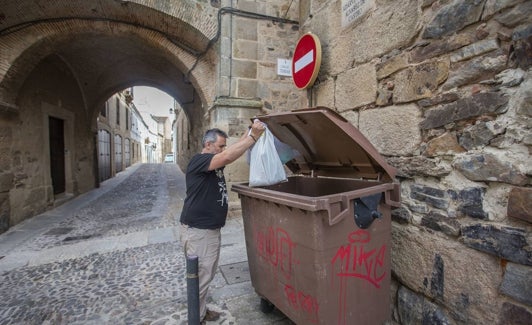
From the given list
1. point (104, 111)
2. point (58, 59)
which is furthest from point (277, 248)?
point (104, 111)

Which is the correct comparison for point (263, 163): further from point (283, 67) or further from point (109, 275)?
point (283, 67)

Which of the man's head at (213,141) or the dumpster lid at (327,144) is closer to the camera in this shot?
the dumpster lid at (327,144)

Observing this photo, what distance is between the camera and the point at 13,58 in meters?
4.36

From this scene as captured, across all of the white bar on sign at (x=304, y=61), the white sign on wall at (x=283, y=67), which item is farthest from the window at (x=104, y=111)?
the white bar on sign at (x=304, y=61)

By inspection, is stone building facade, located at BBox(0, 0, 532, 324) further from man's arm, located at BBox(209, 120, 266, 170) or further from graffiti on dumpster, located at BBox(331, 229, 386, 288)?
man's arm, located at BBox(209, 120, 266, 170)

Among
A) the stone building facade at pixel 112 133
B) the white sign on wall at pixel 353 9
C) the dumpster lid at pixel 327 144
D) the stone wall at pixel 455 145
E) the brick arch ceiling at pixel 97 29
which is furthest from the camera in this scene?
the stone building facade at pixel 112 133

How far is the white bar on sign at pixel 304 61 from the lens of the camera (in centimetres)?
311

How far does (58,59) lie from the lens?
6773mm

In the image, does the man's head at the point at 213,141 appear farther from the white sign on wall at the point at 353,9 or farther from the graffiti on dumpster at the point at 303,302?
the white sign on wall at the point at 353,9

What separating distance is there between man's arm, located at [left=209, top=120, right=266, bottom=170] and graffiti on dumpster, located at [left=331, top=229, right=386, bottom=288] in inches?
36.4

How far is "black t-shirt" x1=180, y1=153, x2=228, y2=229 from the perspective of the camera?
2.03 metres

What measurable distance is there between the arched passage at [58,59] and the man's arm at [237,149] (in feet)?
12.1

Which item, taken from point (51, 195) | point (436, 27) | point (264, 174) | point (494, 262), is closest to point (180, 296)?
point (264, 174)

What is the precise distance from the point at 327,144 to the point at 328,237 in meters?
0.92
